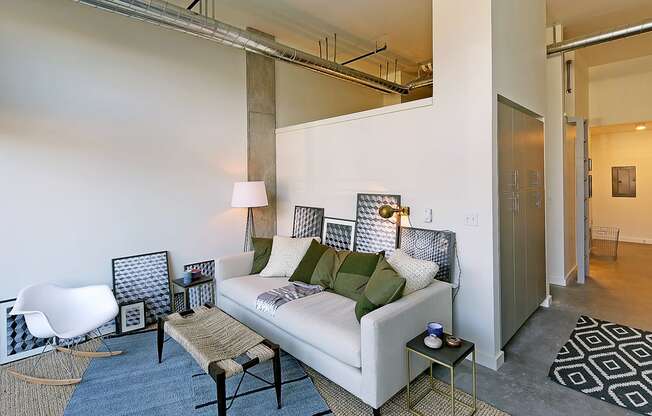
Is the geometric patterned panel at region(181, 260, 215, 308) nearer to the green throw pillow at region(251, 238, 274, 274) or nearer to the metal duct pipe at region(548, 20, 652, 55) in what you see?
the green throw pillow at region(251, 238, 274, 274)

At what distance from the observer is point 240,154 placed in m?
4.41

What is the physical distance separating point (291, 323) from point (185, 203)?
6.94 ft

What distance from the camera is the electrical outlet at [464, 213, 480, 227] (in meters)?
2.72

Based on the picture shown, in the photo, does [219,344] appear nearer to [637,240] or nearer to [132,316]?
[132,316]

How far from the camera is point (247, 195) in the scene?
4039mm

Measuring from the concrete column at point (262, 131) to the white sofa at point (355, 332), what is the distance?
1.65 meters

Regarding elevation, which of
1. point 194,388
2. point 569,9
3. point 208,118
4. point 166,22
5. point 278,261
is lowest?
point 194,388

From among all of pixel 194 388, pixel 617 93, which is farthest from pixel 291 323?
pixel 617 93

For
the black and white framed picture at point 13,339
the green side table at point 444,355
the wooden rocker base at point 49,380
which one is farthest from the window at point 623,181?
the black and white framed picture at point 13,339

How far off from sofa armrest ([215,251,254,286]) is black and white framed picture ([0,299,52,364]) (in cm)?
159

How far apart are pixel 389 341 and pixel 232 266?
6.94ft

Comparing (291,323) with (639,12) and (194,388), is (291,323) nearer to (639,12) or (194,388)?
(194,388)

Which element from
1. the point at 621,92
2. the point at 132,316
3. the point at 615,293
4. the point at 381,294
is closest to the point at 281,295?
the point at 381,294

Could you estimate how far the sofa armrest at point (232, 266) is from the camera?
11.9 ft
